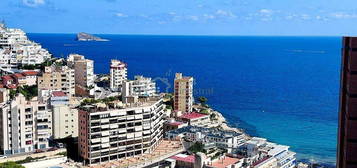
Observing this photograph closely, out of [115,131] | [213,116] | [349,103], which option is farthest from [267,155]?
[213,116]

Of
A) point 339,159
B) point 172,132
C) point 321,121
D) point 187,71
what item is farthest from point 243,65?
point 339,159

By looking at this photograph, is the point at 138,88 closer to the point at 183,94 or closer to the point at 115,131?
the point at 183,94

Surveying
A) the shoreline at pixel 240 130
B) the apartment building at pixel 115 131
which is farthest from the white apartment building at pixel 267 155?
the apartment building at pixel 115 131

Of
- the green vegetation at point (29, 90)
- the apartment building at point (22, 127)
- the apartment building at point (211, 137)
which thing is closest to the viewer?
the apartment building at point (22, 127)

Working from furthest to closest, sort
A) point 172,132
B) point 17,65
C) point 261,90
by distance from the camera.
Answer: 1. point 261,90
2. point 17,65
3. point 172,132

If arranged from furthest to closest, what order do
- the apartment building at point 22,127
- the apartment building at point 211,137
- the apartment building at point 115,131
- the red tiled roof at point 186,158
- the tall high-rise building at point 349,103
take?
the apartment building at point 211,137, the apartment building at point 115,131, the apartment building at point 22,127, the red tiled roof at point 186,158, the tall high-rise building at point 349,103

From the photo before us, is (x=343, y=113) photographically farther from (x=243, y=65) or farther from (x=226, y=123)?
(x=243, y=65)

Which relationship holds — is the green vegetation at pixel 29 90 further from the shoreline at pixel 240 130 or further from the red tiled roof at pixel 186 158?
the red tiled roof at pixel 186 158
